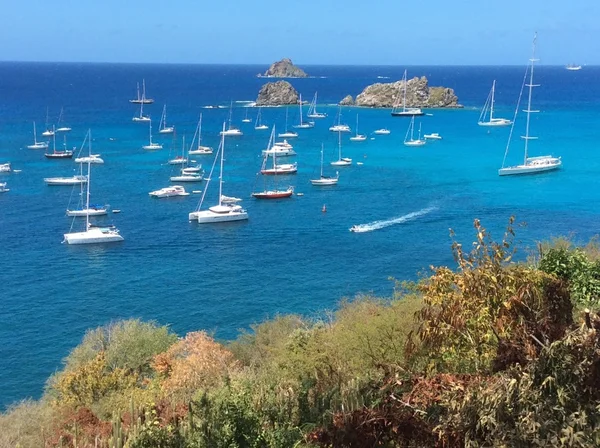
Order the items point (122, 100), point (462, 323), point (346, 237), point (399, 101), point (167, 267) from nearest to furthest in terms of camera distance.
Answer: point (462, 323), point (167, 267), point (346, 237), point (399, 101), point (122, 100)

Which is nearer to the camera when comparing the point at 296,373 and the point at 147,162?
the point at 296,373

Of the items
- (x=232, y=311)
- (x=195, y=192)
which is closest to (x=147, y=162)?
(x=195, y=192)

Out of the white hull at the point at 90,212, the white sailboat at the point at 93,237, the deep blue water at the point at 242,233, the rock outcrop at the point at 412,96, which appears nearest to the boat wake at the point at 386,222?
the deep blue water at the point at 242,233

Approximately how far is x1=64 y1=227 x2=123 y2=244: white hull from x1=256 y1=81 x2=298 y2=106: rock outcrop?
389 feet

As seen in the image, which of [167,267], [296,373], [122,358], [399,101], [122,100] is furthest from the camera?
[122,100]

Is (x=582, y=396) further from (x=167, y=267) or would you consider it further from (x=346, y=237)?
(x=346, y=237)

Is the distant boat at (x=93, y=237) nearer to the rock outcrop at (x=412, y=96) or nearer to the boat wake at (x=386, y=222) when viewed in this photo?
the boat wake at (x=386, y=222)

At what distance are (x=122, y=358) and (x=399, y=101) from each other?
14319 centimetres

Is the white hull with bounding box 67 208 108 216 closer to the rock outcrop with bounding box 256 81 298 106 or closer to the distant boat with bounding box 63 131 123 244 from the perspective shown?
the distant boat with bounding box 63 131 123 244

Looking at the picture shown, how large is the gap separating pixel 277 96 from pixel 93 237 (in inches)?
4814

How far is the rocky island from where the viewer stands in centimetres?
16300

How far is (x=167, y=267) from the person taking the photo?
47188 millimetres

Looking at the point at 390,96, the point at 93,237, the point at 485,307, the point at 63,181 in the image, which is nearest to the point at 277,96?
the point at 390,96

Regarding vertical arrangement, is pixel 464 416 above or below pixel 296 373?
above
